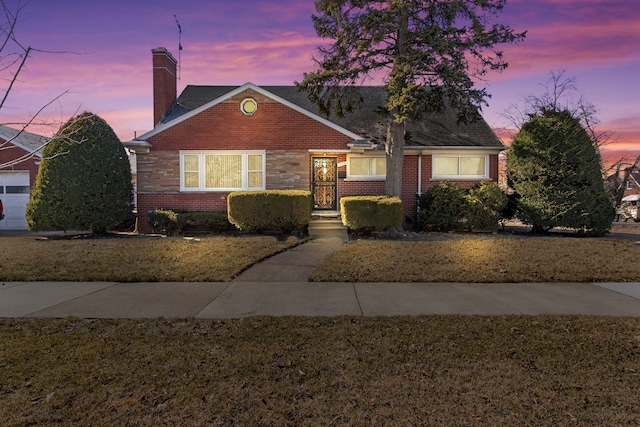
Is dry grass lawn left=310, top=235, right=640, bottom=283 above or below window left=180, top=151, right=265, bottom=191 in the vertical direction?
below

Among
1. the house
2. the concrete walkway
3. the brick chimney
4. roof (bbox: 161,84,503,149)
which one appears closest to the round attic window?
the house

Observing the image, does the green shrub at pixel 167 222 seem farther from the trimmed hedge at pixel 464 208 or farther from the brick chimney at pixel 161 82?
the trimmed hedge at pixel 464 208

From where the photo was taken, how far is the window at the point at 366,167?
49.0 ft

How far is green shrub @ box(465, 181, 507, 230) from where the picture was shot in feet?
42.9

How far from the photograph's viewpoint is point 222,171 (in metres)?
14.3

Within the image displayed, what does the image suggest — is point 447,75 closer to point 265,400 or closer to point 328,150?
point 328,150

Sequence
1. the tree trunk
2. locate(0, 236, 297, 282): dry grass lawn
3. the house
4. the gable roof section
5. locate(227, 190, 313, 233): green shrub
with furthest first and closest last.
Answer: the house → the gable roof section → the tree trunk → locate(227, 190, 313, 233): green shrub → locate(0, 236, 297, 282): dry grass lawn

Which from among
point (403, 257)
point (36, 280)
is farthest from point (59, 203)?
point (403, 257)

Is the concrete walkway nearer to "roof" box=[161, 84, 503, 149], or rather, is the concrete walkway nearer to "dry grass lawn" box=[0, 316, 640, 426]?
"dry grass lawn" box=[0, 316, 640, 426]

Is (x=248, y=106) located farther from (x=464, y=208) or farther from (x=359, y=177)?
(x=464, y=208)

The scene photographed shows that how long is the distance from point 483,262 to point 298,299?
186 inches

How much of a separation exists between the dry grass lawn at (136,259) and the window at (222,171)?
3.38 metres

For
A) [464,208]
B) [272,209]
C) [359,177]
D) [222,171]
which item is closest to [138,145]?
[222,171]

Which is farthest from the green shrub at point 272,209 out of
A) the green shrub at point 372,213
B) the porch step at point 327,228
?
the green shrub at point 372,213
